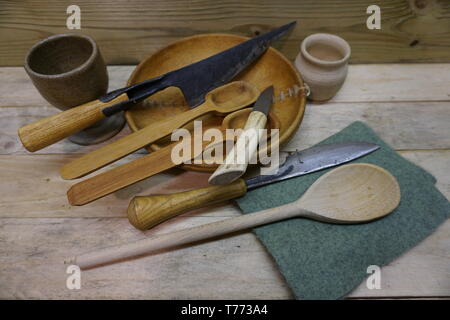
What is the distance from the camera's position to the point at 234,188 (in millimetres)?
536

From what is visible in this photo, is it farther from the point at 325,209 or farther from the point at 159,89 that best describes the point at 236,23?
the point at 325,209

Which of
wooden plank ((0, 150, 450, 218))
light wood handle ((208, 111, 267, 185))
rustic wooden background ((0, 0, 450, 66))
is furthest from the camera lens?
rustic wooden background ((0, 0, 450, 66))

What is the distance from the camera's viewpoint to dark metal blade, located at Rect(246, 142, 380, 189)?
1.84ft

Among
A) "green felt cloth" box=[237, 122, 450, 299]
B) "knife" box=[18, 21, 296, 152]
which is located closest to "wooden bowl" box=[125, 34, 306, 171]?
"knife" box=[18, 21, 296, 152]

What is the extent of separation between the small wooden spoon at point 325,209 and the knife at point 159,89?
0.63 feet

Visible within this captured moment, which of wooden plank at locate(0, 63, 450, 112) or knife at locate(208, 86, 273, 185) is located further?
wooden plank at locate(0, 63, 450, 112)

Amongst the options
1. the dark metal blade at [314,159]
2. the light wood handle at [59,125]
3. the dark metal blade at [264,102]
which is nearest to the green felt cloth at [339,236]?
the dark metal blade at [314,159]

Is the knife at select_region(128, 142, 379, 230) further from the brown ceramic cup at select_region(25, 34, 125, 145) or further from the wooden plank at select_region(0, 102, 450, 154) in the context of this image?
the brown ceramic cup at select_region(25, 34, 125, 145)

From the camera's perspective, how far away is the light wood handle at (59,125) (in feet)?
1.74

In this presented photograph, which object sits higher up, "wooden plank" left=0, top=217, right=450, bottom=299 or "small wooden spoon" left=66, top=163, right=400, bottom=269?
"small wooden spoon" left=66, top=163, right=400, bottom=269

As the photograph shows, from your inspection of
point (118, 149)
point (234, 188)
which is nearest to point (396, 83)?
point (234, 188)

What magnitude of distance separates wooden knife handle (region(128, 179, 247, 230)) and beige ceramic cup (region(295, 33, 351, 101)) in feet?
0.80

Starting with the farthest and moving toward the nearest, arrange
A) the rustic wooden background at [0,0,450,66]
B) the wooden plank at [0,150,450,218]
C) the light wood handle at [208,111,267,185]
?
the rustic wooden background at [0,0,450,66], the wooden plank at [0,150,450,218], the light wood handle at [208,111,267,185]

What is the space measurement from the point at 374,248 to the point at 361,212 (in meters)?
0.05
